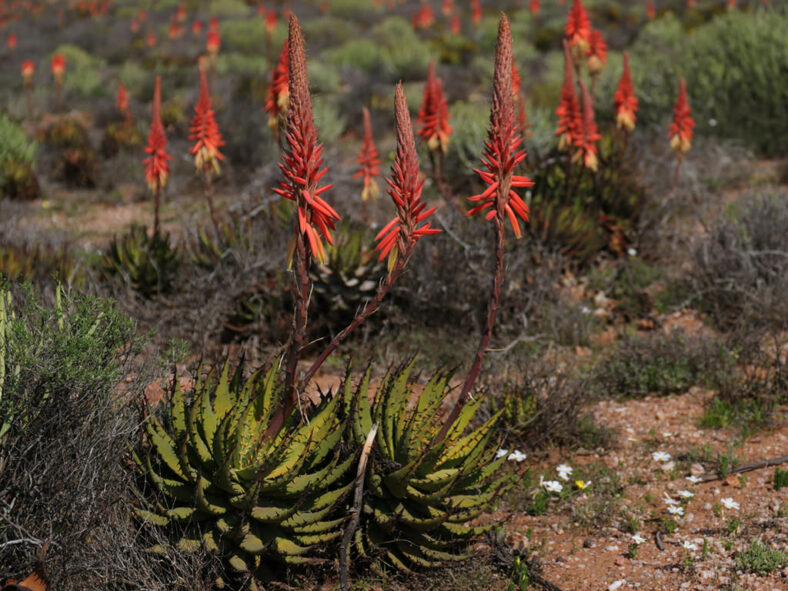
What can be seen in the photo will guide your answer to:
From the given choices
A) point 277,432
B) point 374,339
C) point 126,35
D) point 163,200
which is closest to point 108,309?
point 277,432

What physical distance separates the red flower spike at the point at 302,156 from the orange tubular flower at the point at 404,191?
211 mm

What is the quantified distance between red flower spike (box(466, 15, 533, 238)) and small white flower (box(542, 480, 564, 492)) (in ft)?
5.23

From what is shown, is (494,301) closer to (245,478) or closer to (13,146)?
(245,478)

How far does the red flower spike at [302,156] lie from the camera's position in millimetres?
2295

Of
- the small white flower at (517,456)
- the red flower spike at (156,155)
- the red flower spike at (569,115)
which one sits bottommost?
the small white flower at (517,456)

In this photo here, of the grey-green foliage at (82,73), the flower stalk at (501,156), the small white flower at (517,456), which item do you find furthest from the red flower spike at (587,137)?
the grey-green foliage at (82,73)

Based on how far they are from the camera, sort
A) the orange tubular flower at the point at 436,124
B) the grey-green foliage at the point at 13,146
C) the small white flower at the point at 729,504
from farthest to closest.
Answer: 1. the grey-green foliage at the point at 13,146
2. the orange tubular flower at the point at 436,124
3. the small white flower at the point at 729,504

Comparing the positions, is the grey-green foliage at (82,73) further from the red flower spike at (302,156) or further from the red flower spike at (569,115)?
the red flower spike at (302,156)

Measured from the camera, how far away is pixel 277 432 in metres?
2.76

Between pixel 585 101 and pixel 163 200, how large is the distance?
5.84 meters

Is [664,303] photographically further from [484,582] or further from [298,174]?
[298,174]

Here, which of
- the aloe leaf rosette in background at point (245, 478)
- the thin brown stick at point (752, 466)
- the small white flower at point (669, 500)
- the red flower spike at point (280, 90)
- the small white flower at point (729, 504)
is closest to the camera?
the aloe leaf rosette in background at point (245, 478)

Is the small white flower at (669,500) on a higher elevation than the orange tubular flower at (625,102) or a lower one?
lower

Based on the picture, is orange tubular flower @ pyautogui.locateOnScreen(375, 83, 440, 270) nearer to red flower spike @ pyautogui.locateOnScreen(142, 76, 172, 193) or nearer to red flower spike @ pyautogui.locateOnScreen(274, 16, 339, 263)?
red flower spike @ pyautogui.locateOnScreen(274, 16, 339, 263)
